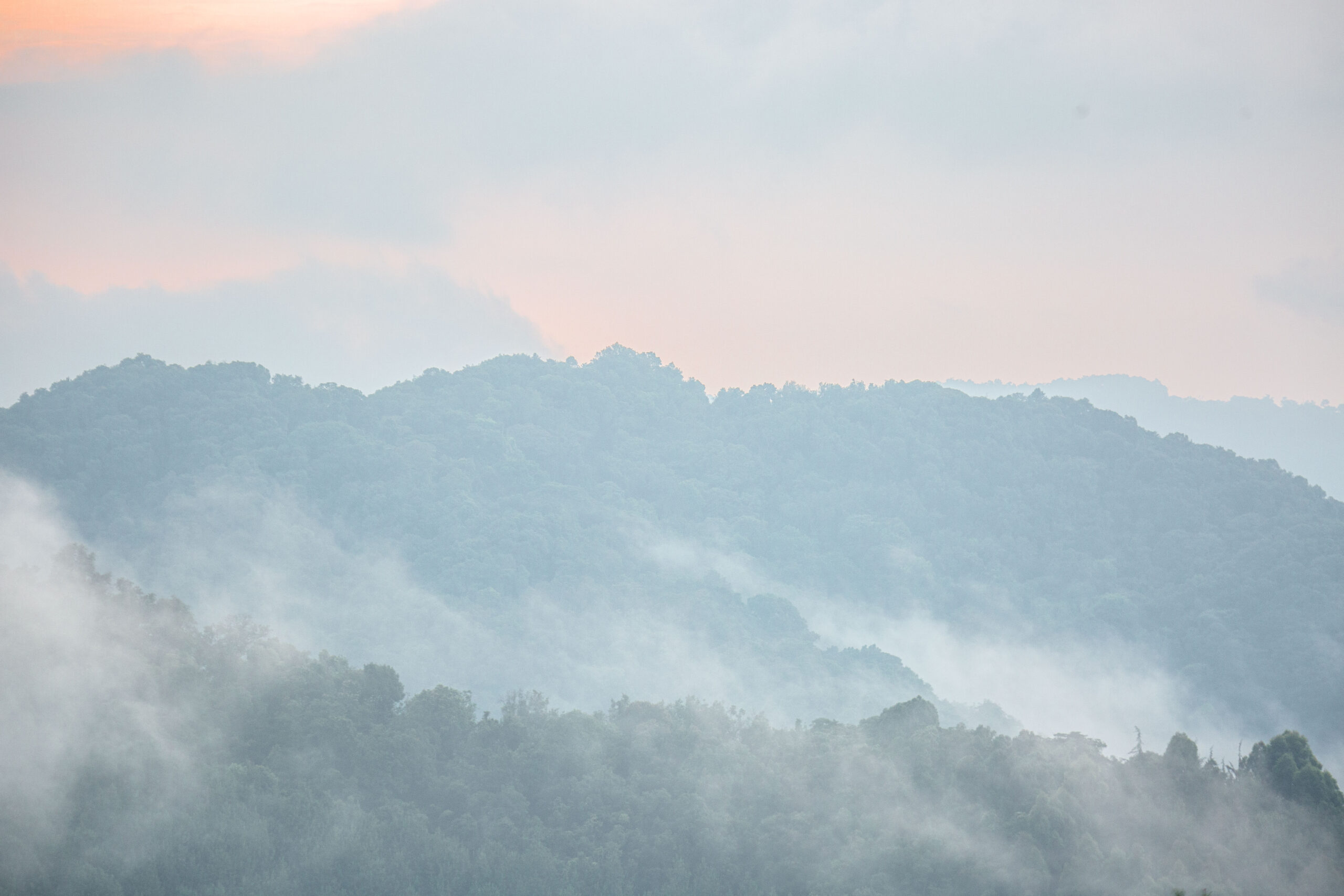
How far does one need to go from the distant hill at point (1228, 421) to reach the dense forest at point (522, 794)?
85493 mm

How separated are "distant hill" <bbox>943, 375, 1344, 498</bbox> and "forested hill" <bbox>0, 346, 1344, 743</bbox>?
3913cm

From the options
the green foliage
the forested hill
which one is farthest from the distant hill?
the green foliage

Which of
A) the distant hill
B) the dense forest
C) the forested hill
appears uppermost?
the distant hill

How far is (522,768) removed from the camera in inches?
1299

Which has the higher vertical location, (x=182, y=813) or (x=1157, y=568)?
(x=1157, y=568)

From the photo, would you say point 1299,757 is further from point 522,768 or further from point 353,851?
point 353,851

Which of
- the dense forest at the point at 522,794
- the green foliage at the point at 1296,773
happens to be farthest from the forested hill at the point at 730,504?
the green foliage at the point at 1296,773

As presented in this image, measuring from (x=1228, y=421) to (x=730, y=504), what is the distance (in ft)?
215

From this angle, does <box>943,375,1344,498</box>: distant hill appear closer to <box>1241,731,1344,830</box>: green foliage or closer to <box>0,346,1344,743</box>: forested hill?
<box>0,346,1344,743</box>: forested hill

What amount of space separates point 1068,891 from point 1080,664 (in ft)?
129

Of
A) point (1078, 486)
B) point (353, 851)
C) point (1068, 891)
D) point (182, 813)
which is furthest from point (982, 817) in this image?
point (1078, 486)

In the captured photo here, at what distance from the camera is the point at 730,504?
7494 cm

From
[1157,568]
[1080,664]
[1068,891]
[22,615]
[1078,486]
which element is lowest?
[1068,891]

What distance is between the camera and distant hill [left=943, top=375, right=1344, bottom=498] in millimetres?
116062
